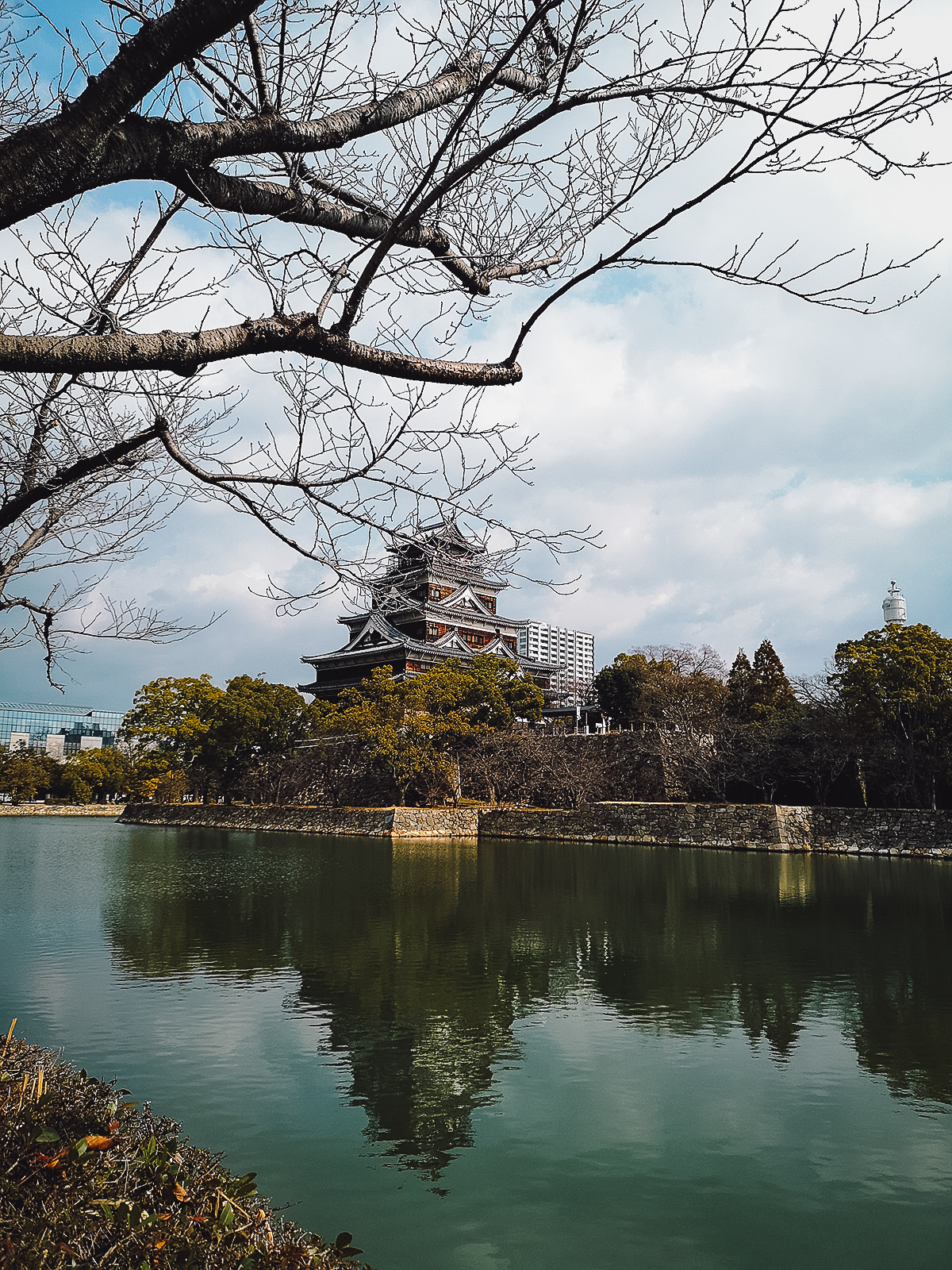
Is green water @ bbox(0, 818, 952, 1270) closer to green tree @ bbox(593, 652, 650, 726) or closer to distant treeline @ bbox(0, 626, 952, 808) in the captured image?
distant treeline @ bbox(0, 626, 952, 808)

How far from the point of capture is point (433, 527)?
13.3ft

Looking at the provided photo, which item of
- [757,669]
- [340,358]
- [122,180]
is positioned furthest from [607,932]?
[757,669]

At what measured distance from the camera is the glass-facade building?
7556 centimetres

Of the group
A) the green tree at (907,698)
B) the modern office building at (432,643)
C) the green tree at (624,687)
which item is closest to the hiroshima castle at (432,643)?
the modern office building at (432,643)

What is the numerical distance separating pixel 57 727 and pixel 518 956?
92818mm

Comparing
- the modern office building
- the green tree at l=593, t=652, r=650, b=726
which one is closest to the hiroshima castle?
the modern office building

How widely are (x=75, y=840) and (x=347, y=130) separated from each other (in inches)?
1034

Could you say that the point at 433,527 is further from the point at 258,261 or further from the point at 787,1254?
the point at 787,1254

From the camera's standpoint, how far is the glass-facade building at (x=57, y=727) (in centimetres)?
7556

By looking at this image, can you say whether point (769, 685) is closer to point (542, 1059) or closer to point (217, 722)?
point (217, 722)

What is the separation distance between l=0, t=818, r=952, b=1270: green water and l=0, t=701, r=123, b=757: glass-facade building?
66533 mm

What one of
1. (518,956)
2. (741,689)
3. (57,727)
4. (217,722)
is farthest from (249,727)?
(57,727)

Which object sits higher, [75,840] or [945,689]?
[945,689]

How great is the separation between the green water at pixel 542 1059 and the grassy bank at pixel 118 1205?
1037mm
